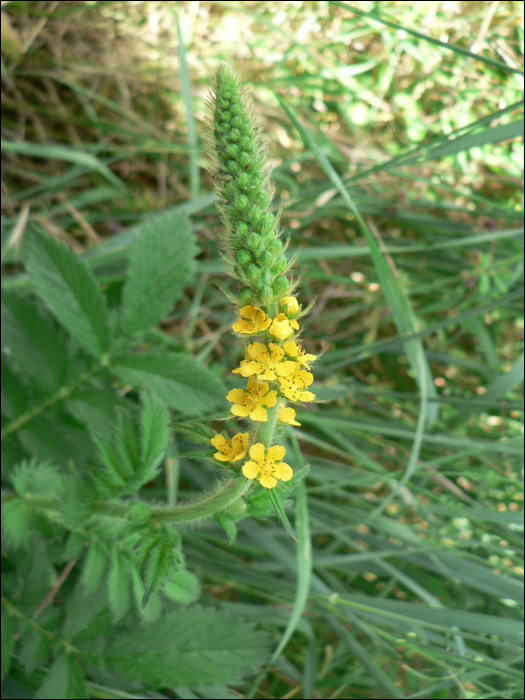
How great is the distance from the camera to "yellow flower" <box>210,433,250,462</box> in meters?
0.92

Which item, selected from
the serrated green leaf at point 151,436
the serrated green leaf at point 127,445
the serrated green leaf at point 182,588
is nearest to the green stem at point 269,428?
the serrated green leaf at point 151,436

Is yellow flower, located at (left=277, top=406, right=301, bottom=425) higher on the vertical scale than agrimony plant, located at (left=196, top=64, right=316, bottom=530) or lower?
lower

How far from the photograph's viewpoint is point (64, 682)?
1.55 metres

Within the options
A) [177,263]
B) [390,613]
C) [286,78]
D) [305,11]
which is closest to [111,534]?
[177,263]

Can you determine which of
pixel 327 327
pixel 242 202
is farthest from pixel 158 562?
pixel 327 327

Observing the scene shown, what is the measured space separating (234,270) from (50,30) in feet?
8.75

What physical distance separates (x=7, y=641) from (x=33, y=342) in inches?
37.4

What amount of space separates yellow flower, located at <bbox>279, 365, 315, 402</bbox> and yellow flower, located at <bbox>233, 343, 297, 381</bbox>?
14 millimetres

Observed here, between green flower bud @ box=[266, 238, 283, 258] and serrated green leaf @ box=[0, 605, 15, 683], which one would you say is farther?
serrated green leaf @ box=[0, 605, 15, 683]

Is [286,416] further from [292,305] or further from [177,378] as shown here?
[177,378]

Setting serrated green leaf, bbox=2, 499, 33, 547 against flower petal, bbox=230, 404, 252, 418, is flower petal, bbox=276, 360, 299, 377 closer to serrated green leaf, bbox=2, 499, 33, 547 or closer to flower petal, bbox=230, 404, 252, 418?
flower petal, bbox=230, 404, 252, 418

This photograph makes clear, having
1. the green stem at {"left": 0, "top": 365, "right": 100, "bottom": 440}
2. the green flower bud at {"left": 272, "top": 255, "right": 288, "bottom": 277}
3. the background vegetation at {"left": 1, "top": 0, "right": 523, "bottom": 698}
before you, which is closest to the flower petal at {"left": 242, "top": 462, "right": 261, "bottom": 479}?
the green flower bud at {"left": 272, "top": 255, "right": 288, "bottom": 277}

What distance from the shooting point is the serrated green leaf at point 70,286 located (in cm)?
168

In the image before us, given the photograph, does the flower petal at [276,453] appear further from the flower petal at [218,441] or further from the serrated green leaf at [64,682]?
the serrated green leaf at [64,682]
